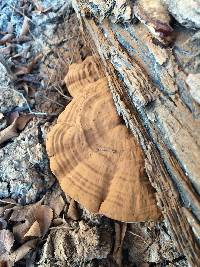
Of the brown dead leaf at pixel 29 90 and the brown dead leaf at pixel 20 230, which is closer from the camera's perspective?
the brown dead leaf at pixel 20 230

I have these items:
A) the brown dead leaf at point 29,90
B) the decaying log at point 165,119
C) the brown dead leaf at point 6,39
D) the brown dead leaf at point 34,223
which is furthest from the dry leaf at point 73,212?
the brown dead leaf at point 6,39

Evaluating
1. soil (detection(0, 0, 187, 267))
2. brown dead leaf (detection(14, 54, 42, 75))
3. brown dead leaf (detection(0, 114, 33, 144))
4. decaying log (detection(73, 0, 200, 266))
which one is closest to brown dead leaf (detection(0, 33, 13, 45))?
soil (detection(0, 0, 187, 267))

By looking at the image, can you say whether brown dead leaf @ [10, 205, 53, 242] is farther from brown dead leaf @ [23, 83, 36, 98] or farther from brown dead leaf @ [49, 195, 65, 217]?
brown dead leaf @ [23, 83, 36, 98]

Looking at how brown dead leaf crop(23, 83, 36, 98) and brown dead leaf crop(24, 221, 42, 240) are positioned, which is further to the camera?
brown dead leaf crop(23, 83, 36, 98)

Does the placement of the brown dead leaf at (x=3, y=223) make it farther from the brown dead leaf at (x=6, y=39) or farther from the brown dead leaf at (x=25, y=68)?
the brown dead leaf at (x=6, y=39)

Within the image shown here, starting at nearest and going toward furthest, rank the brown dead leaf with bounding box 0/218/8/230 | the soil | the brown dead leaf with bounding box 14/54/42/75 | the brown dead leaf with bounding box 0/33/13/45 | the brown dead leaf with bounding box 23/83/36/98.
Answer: the soil < the brown dead leaf with bounding box 0/218/8/230 < the brown dead leaf with bounding box 23/83/36/98 < the brown dead leaf with bounding box 14/54/42/75 < the brown dead leaf with bounding box 0/33/13/45
